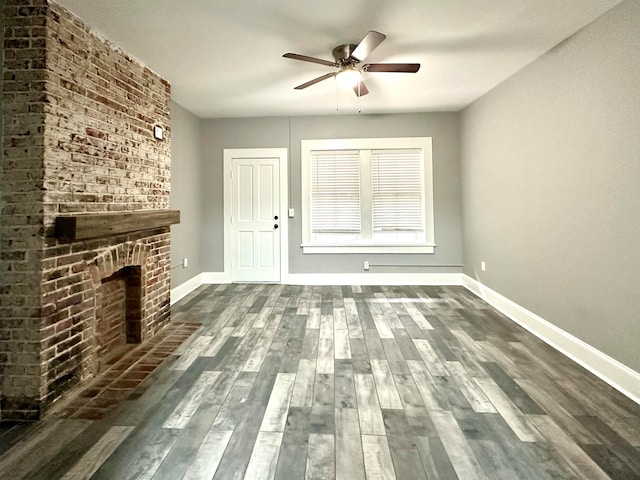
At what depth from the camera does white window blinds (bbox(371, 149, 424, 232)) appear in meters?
5.45

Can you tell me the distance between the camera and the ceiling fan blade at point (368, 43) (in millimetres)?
2415

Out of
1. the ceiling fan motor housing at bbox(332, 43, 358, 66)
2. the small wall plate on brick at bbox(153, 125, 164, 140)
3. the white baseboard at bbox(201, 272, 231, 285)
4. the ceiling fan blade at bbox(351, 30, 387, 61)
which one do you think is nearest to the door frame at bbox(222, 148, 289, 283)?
the white baseboard at bbox(201, 272, 231, 285)

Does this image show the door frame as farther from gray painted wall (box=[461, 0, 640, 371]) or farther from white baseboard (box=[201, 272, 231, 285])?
gray painted wall (box=[461, 0, 640, 371])

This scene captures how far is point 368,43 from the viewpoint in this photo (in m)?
2.55

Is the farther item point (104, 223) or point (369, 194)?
point (369, 194)

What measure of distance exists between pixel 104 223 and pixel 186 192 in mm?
2598

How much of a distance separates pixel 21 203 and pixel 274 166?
3718mm

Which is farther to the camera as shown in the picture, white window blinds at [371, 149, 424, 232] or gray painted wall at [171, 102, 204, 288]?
white window blinds at [371, 149, 424, 232]

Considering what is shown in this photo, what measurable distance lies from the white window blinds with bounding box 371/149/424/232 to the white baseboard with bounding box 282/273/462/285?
0.76m

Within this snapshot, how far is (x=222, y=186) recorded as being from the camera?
557 cm

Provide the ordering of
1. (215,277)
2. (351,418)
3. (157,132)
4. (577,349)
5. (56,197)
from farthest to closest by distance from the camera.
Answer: (215,277) → (157,132) → (577,349) → (56,197) → (351,418)

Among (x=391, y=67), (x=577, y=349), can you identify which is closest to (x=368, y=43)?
(x=391, y=67)

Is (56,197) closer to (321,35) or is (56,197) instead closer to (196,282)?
(321,35)

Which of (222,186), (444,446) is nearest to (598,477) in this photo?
(444,446)
